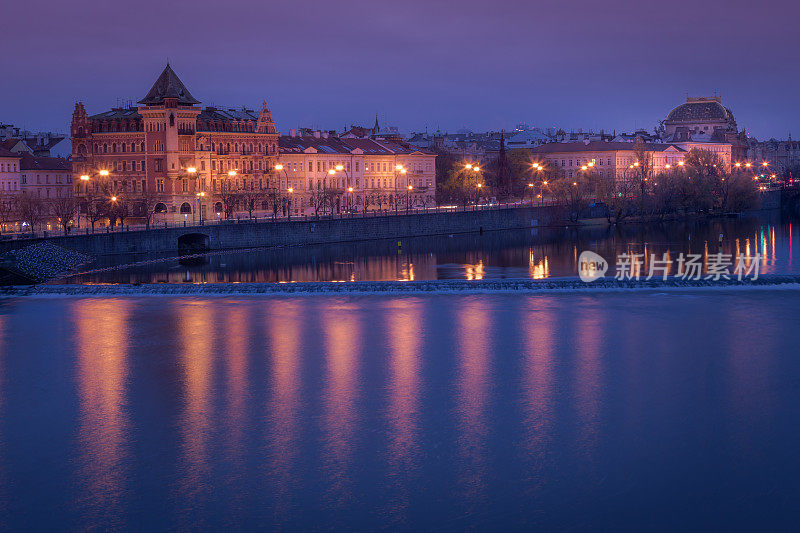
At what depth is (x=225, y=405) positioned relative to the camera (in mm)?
20641

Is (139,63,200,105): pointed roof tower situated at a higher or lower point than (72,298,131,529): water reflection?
higher

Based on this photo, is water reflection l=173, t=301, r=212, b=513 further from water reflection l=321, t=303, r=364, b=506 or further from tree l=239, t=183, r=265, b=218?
tree l=239, t=183, r=265, b=218

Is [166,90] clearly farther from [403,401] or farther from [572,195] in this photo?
[403,401]

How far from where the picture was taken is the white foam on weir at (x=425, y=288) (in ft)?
128

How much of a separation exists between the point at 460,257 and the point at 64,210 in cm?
2876

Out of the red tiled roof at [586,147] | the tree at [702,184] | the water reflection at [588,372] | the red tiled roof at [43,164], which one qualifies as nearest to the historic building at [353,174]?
the red tiled roof at [43,164]

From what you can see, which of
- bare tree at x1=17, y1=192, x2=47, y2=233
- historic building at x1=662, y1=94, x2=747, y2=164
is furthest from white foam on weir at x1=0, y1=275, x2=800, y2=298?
historic building at x1=662, y1=94, x2=747, y2=164

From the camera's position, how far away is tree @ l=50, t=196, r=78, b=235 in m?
64.6

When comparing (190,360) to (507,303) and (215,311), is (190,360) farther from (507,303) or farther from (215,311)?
(507,303)

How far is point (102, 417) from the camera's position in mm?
19844

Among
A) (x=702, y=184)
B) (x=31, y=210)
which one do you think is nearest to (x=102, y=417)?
(x=31, y=210)

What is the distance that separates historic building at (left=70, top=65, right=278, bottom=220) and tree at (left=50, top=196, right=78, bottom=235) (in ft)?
4.46

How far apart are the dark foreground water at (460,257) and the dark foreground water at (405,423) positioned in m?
16.1

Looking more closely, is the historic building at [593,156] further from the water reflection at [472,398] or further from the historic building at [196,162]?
the water reflection at [472,398]
